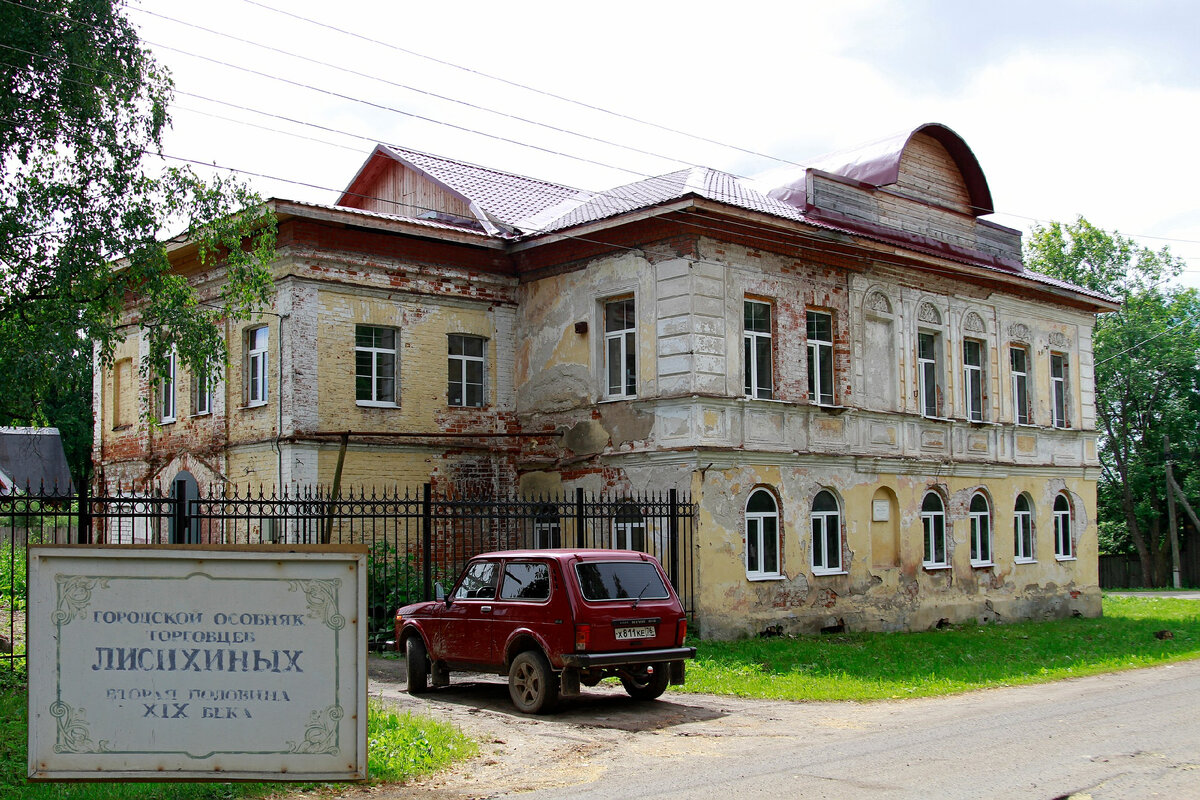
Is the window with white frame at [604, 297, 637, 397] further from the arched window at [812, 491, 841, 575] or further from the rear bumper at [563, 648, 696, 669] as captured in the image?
the rear bumper at [563, 648, 696, 669]

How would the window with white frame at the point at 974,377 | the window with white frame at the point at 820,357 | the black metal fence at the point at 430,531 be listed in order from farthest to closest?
1. the window with white frame at the point at 974,377
2. the window with white frame at the point at 820,357
3. the black metal fence at the point at 430,531

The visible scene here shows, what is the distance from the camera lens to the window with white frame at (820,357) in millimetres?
20422

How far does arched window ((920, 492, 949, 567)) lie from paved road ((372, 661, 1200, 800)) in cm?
896

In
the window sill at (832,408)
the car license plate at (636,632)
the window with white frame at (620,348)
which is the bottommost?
the car license plate at (636,632)

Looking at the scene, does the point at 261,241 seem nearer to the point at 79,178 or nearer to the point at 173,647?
the point at 79,178

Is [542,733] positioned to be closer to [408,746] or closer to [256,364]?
[408,746]

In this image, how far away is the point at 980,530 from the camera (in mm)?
23859

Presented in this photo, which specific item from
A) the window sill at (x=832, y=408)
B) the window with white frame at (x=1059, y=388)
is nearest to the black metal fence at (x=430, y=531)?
the window sill at (x=832, y=408)

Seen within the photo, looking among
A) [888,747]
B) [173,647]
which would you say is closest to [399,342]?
[888,747]

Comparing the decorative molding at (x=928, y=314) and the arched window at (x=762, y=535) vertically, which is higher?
the decorative molding at (x=928, y=314)

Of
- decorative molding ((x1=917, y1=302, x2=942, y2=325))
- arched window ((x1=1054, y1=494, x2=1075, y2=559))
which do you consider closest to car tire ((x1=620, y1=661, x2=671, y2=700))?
decorative molding ((x1=917, y1=302, x2=942, y2=325))

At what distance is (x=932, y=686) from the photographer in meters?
14.0

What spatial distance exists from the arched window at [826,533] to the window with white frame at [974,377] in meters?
5.28

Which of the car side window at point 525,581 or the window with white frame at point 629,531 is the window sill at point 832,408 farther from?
the car side window at point 525,581
